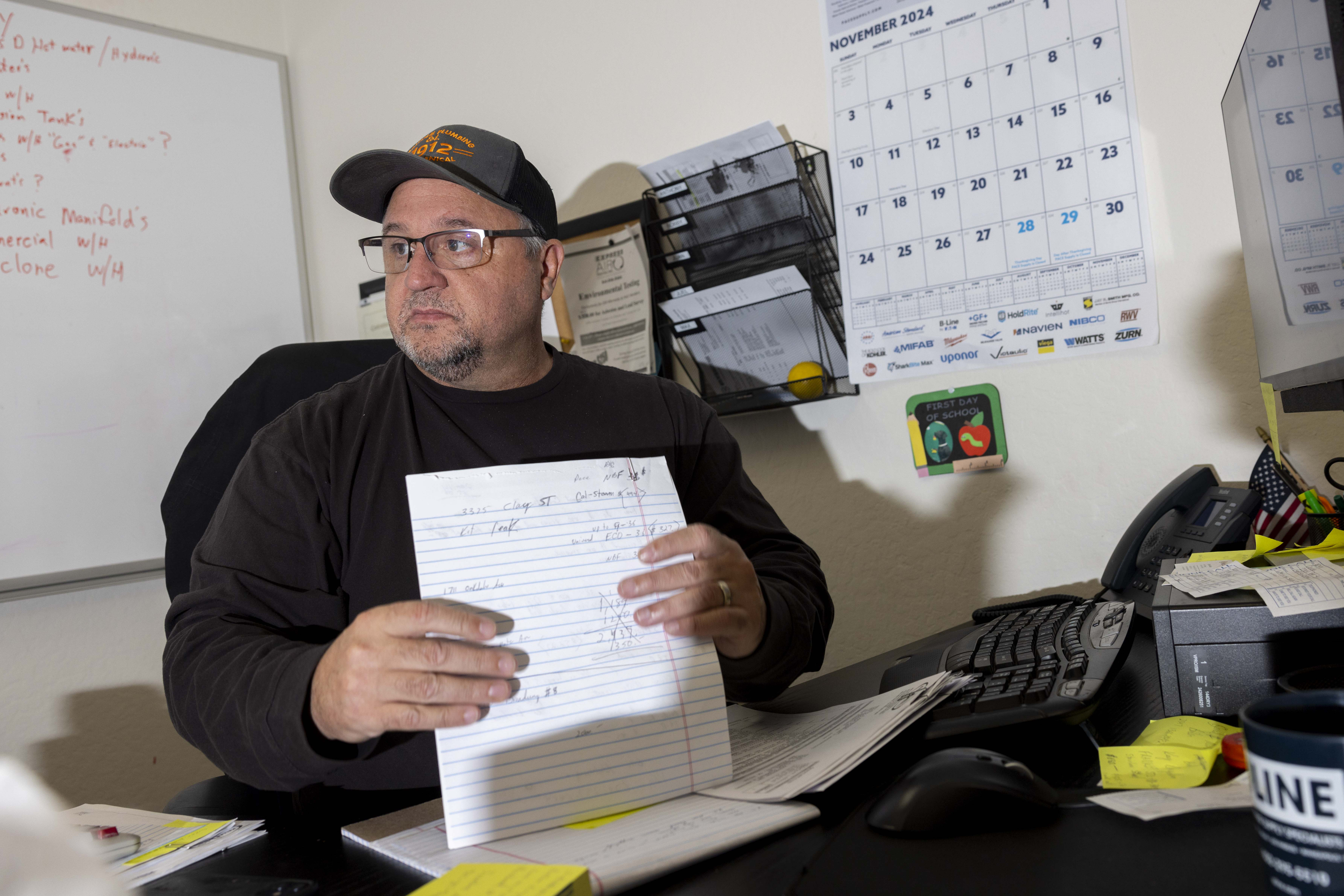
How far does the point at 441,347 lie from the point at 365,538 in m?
0.26

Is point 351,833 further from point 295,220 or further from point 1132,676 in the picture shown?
point 295,220

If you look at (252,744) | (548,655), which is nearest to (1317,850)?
(548,655)

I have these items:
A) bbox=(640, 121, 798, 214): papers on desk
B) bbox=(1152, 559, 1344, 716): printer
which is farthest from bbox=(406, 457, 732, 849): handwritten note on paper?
bbox=(640, 121, 798, 214): papers on desk

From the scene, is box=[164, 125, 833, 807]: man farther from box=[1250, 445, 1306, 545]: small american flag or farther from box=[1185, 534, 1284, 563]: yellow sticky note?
box=[1250, 445, 1306, 545]: small american flag

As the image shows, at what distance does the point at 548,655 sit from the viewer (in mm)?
642

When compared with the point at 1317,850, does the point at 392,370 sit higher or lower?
higher

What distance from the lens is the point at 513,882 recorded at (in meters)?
0.47

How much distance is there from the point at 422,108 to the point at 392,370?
48.2 inches

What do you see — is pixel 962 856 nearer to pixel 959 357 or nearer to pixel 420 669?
pixel 420 669

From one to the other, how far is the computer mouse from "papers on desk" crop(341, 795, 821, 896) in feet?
0.28

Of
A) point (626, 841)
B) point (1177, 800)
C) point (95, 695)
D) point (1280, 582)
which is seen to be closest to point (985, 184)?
point (1280, 582)

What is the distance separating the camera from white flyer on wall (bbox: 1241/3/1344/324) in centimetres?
63

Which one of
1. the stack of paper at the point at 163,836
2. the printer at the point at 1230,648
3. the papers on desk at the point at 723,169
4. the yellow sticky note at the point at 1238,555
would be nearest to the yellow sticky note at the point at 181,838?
the stack of paper at the point at 163,836

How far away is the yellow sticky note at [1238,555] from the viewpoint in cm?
84
